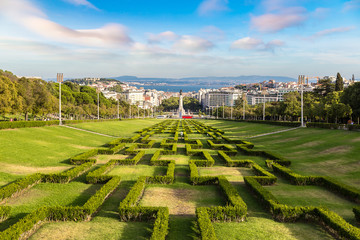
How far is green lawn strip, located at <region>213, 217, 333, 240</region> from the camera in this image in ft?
25.7

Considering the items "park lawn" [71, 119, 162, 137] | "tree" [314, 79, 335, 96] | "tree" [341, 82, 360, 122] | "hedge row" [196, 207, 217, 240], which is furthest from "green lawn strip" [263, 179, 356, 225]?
"tree" [314, 79, 335, 96]

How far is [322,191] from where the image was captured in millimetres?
12219

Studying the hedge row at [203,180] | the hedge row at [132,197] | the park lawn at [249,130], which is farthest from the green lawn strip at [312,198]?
the park lawn at [249,130]

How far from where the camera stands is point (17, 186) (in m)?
10.9

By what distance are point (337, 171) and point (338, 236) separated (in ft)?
29.1

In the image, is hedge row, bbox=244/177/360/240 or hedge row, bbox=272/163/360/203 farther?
hedge row, bbox=272/163/360/203

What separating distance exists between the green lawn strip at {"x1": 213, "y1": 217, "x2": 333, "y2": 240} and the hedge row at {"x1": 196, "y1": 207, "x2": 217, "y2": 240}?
46cm

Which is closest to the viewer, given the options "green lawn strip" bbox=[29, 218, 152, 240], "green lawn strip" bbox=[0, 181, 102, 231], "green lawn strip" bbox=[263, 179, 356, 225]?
"green lawn strip" bbox=[29, 218, 152, 240]

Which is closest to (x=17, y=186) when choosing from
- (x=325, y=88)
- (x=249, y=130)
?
(x=249, y=130)

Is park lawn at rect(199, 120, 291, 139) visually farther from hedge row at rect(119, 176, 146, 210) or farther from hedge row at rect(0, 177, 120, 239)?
hedge row at rect(0, 177, 120, 239)

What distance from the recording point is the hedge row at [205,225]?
714cm

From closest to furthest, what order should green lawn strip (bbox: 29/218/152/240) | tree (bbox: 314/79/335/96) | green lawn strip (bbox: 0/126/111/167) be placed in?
green lawn strip (bbox: 29/218/152/240) → green lawn strip (bbox: 0/126/111/167) → tree (bbox: 314/79/335/96)

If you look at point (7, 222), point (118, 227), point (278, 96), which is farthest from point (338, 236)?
point (278, 96)

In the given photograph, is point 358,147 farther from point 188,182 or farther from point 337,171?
point 188,182
